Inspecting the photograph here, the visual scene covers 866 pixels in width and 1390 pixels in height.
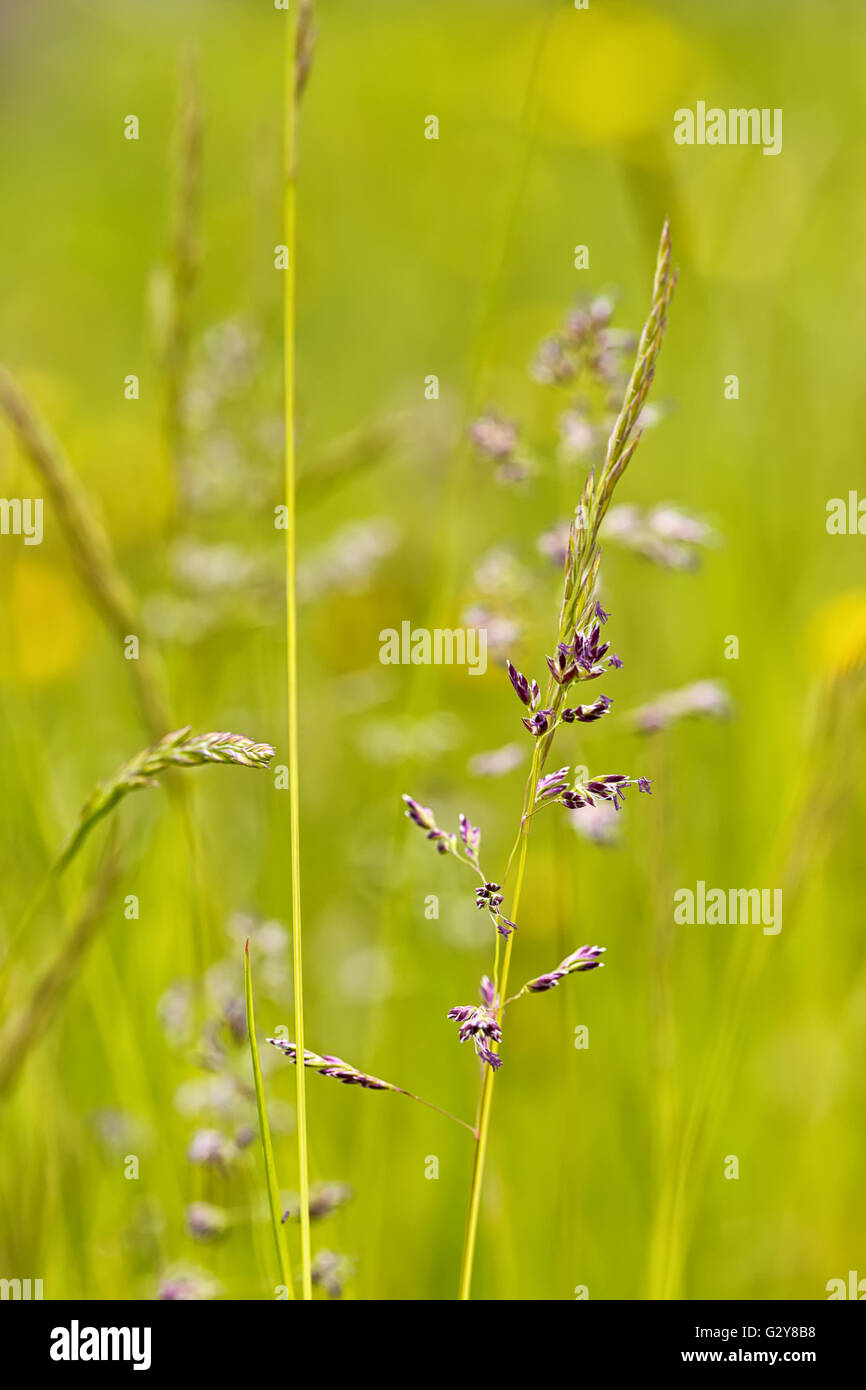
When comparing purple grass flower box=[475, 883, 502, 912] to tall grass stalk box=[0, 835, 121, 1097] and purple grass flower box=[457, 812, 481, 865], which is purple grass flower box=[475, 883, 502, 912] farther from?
tall grass stalk box=[0, 835, 121, 1097]

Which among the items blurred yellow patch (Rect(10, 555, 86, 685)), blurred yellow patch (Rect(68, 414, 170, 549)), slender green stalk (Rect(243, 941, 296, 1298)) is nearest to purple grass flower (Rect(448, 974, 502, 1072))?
slender green stalk (Rect(243, 941, 296, 1298))

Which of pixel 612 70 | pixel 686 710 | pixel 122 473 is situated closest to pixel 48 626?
pixel 122 473

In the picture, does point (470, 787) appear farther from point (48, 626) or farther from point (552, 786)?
point (552, 786)

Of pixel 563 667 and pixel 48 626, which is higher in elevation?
pixel 48 626

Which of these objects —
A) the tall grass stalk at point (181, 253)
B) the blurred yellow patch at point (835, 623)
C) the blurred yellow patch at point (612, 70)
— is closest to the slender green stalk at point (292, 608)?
the tall grass stalk at point (181, 253)
